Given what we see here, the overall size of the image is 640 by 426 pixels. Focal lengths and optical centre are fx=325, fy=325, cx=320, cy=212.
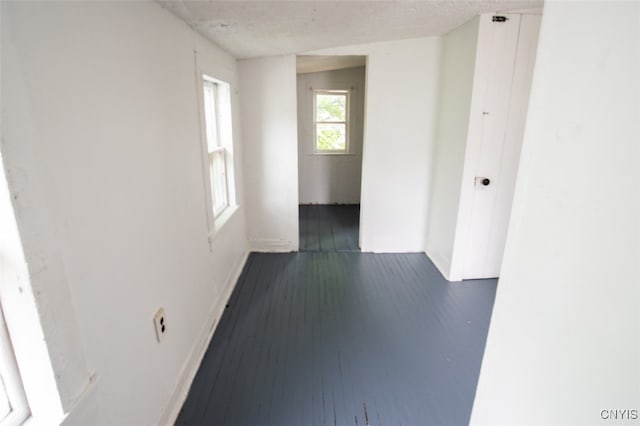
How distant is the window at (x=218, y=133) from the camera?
9.66 feet

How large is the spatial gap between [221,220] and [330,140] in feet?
10.9

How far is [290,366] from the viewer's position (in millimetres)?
2064

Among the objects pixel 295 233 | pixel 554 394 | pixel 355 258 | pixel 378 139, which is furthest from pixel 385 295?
pixel 554 394

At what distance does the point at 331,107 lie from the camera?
5562mm

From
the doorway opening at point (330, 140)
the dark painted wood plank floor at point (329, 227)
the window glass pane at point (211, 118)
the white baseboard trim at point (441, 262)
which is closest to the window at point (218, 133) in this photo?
the window glass pane at point (211, 118)

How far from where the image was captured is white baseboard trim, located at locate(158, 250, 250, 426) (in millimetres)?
1682

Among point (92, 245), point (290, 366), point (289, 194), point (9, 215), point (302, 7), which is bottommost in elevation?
point (290, 366)

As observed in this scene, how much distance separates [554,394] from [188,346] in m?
1.89

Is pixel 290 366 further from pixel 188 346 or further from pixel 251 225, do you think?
pixel 251 225

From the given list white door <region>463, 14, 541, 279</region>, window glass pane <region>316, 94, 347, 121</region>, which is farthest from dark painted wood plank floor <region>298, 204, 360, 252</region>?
window glass pane <region>316, 94, 347, 121</region>

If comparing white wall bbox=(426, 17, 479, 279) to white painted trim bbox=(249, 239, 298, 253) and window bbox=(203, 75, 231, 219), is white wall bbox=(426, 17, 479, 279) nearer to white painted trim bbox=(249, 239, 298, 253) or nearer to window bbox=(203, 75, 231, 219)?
white painted trim bbox=(249, 239, 298, 253)

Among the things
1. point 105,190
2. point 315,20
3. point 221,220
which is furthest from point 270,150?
point 105,190

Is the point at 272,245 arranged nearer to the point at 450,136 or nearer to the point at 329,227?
the point at 329,227

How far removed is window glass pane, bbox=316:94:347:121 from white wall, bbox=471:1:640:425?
504 cm
